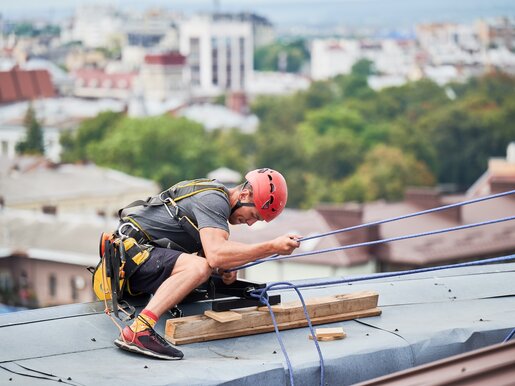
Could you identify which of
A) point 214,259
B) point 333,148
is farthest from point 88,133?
point 214,259

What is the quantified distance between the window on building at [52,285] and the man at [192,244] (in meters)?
38.5

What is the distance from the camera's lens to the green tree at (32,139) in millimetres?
103812

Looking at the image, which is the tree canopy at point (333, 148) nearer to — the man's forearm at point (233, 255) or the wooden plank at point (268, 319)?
the wooden plank at point (268, 319)

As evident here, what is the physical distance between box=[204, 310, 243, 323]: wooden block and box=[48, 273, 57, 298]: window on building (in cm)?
3885

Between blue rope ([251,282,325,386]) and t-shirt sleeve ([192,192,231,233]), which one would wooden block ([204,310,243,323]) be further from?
t-shirt sleeve ([192,192,231,233])

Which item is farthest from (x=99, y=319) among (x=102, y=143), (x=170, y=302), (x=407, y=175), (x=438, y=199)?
(x=102, y=143)

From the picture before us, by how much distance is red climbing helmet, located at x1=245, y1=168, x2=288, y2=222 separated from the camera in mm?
5312

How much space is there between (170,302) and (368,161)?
86.3 metres

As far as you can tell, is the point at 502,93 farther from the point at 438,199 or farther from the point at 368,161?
the point at 438,199

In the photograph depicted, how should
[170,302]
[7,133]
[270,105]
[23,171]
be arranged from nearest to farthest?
[170,302]
[23,171]
[7,133]
[270,105]

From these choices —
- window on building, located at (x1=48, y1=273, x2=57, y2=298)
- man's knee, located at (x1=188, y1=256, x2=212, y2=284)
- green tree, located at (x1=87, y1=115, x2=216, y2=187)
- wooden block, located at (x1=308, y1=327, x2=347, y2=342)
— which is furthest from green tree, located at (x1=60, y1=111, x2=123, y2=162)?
wooden block, located at (x1=308, y1=327, x2=347, y2=342)

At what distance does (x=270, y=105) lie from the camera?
13888 cm

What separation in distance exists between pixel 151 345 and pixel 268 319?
0.60 m

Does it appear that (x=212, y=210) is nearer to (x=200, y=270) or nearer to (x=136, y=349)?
(x=200, y=270)
